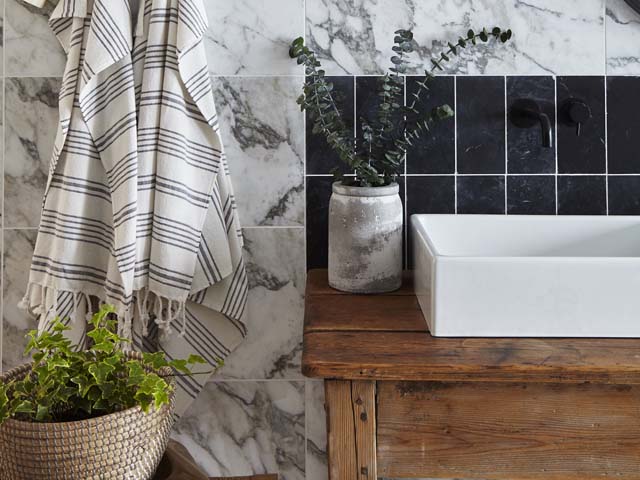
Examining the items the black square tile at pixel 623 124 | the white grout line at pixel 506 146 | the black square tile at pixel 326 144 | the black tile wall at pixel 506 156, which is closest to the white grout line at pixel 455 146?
the black tile wall at pixel 506 156

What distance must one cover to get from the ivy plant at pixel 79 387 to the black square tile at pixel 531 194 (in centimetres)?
91

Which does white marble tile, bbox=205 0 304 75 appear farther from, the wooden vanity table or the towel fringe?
the wooden vanity table

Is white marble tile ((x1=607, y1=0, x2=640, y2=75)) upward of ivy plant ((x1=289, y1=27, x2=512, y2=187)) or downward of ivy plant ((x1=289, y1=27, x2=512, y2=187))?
upward

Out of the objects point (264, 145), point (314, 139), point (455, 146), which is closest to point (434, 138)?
point (455, 146)

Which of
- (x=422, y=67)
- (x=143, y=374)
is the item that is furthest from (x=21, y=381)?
(x=422, y=67)

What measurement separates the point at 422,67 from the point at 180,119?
0.52 m

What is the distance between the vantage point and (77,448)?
908mm

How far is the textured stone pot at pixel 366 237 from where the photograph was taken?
1.35 metres

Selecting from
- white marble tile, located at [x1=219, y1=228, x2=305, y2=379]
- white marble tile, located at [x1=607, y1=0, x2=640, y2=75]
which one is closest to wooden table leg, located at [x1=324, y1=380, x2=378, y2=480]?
white marble tile, located at [x1=219, y1=228, x2=305, y2=379]

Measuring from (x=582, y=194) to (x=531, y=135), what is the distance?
17 cm

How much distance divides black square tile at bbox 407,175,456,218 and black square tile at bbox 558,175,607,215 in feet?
0.77

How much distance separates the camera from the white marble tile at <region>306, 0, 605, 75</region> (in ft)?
5.06

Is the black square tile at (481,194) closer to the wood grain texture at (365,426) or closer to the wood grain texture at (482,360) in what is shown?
the wood grain texture at (482,360)

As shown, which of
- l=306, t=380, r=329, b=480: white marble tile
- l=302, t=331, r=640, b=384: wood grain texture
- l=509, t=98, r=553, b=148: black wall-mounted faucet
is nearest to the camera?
l=302, t=331, r=640, b=384: wood grain texture
